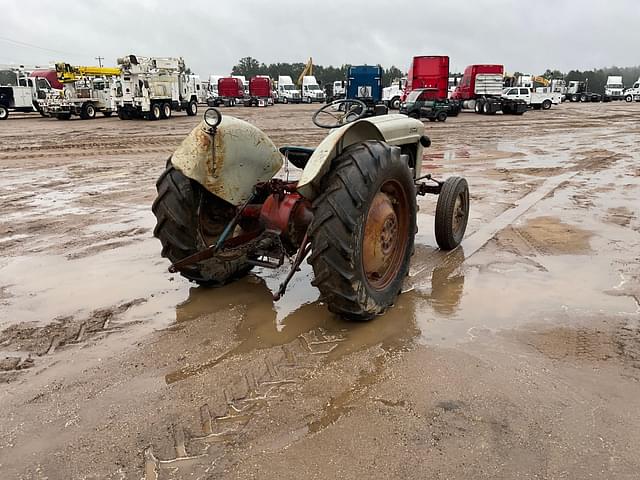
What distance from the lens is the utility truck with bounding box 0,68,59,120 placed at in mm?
27297

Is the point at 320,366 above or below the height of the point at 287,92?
below

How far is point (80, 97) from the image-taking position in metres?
26.1

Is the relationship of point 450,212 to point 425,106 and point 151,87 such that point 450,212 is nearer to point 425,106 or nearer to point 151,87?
point 425,106

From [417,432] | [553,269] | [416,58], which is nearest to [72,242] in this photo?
[417,432]

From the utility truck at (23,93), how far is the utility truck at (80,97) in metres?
1.16

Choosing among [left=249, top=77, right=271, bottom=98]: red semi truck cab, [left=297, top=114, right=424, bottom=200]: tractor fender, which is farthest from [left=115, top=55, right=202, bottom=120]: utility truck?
[left=297, top=114, right=424, bottom=200]: tractor fender

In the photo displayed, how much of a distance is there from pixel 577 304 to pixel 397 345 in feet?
5.31

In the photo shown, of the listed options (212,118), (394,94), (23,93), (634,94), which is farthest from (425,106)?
(634,94)

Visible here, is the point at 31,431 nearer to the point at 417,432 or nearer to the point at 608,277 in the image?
the point at 417,432

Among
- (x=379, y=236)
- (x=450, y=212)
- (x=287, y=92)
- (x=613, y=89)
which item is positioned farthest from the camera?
(x=613, y=89)

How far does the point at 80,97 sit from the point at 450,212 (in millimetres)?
25798

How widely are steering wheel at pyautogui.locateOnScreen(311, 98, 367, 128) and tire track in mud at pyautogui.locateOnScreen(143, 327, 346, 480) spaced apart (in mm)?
1918

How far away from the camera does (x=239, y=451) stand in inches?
93.5

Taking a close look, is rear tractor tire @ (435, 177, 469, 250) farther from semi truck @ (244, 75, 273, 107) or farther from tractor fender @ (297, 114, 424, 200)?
semi truck @ (244, 75, 273, 107)
